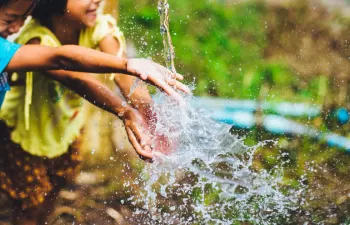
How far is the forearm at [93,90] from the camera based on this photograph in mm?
1926

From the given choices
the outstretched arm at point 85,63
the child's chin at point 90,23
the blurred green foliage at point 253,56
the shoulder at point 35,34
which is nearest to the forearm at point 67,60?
the outstretched arm at point 85,63

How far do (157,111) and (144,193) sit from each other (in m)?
0.69

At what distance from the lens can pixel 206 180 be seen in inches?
98.0

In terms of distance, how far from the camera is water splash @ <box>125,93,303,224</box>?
194cm

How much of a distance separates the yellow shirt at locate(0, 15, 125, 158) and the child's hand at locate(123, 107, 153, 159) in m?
0.31

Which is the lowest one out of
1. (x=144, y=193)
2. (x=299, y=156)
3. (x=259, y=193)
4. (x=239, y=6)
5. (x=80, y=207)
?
(x=80, y=207)

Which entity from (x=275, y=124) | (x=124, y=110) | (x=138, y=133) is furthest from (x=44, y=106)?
(x=275, y=124)

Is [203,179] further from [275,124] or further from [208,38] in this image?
[208,38]

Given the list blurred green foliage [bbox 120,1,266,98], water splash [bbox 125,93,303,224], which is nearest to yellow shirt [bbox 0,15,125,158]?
water splash [bbox 125,93,303,224]

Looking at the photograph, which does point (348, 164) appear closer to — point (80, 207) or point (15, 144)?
point (80, 207)

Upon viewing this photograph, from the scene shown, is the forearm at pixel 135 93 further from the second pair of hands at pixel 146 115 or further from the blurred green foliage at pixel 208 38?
the blurred green foliage at pixel 208 38

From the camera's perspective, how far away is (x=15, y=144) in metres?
2.13

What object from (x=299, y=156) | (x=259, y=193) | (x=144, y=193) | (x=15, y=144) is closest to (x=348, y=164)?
(x=299, y=156)

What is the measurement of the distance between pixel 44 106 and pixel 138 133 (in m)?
0.44
